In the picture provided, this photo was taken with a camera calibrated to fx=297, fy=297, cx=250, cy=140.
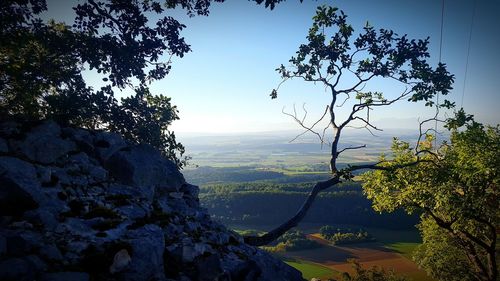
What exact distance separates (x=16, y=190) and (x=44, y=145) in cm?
376

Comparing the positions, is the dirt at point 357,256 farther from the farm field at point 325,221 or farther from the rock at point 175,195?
the rock at point 175,195

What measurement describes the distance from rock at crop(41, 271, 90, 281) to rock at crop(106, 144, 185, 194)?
7900 millimetres

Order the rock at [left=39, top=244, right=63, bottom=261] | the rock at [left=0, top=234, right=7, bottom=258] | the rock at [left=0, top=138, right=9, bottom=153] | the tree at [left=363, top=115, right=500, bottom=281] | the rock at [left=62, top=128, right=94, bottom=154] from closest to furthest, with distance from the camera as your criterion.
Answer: the rock at [left=0, top=234, right=7, bottom=258]
the rock at [left=39, top=244, right=63, bottom=261]
the rock at [left=0, top=138, right=9, bottom=153]
the rock at [left=62, top=128, right=94, bottom=154]
the tree at [left=363, top=115, right=500, bottom=281]

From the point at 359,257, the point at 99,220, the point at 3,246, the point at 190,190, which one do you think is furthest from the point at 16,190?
the point at 359,257

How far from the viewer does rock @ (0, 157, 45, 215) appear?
9250 millimetres

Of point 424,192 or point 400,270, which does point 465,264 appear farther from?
point 400,270

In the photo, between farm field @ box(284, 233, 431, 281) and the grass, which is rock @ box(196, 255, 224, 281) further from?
farm field @ box(284, 233, 431, 281)

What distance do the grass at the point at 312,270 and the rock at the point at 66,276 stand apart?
82307 mm

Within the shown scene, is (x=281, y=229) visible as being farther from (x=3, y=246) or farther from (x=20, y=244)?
(x=3, y=246)

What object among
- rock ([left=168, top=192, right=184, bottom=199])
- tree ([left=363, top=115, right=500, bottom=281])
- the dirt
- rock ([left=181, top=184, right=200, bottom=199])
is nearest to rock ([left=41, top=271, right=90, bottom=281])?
rock ([left=168, top=192, right=184, bottom=199])

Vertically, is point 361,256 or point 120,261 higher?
point 120,261

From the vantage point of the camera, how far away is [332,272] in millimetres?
85312

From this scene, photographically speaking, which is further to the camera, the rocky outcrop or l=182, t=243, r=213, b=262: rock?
l=182, t=243, r=213, b=262: rock

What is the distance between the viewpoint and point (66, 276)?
23.5 ft
